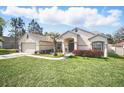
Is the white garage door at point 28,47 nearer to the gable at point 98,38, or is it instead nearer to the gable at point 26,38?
the gable at point 26,38

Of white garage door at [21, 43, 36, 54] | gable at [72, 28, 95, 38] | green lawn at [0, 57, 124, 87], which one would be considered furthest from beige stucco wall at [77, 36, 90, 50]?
white garage door at [21, 43, 36, 54]

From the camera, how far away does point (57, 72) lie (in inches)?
211

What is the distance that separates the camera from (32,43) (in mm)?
6883

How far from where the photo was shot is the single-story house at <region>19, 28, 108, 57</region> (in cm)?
668

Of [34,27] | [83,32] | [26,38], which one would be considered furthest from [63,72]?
[26,38]

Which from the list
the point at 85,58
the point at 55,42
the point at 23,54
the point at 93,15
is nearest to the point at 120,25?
the point at 93,15

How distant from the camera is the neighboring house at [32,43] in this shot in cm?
680

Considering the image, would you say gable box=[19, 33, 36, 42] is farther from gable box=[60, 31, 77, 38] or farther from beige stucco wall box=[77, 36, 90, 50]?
beige stucco wall box=[77, 36, 90, 50]

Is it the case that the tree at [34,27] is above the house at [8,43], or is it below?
above

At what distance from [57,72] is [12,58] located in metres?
1.94

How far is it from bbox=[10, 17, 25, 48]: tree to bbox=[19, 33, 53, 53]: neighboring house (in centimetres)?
25

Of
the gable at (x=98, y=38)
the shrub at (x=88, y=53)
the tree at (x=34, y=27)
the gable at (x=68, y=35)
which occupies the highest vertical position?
the tree at (x=34, y=27)

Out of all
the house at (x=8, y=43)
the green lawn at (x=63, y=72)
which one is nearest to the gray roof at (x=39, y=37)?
the house at (x=8, y=43)
